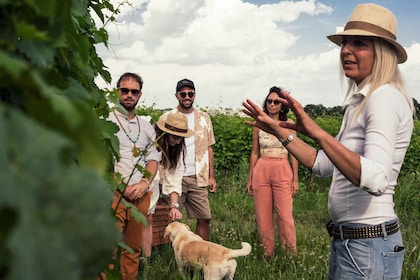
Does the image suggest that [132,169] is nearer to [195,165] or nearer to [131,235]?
[131,235]

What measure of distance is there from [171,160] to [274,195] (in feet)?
4.35

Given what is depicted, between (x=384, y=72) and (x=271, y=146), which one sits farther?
(x=271, y=146)

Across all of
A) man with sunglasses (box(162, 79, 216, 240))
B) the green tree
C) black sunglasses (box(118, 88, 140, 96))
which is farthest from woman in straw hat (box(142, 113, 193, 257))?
the green tree

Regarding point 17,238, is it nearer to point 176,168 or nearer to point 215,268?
point 215,268

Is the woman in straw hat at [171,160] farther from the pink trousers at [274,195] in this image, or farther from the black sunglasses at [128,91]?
the pink trousers at [274,195]

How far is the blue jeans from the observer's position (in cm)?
241

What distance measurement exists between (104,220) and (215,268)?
4146 mm

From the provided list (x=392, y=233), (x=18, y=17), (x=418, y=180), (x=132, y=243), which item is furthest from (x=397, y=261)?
(x=418, y=180)

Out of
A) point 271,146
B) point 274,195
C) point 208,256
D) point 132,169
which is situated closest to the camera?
point 208,256

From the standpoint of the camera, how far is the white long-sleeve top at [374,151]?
224cm

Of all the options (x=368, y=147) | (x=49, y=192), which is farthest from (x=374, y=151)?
(x=49, y=192)

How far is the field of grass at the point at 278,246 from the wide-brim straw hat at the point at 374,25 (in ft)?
8.20

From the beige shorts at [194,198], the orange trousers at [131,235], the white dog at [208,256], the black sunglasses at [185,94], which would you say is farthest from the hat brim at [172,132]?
the white dog at [208,256]

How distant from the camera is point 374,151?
7.39 feet
